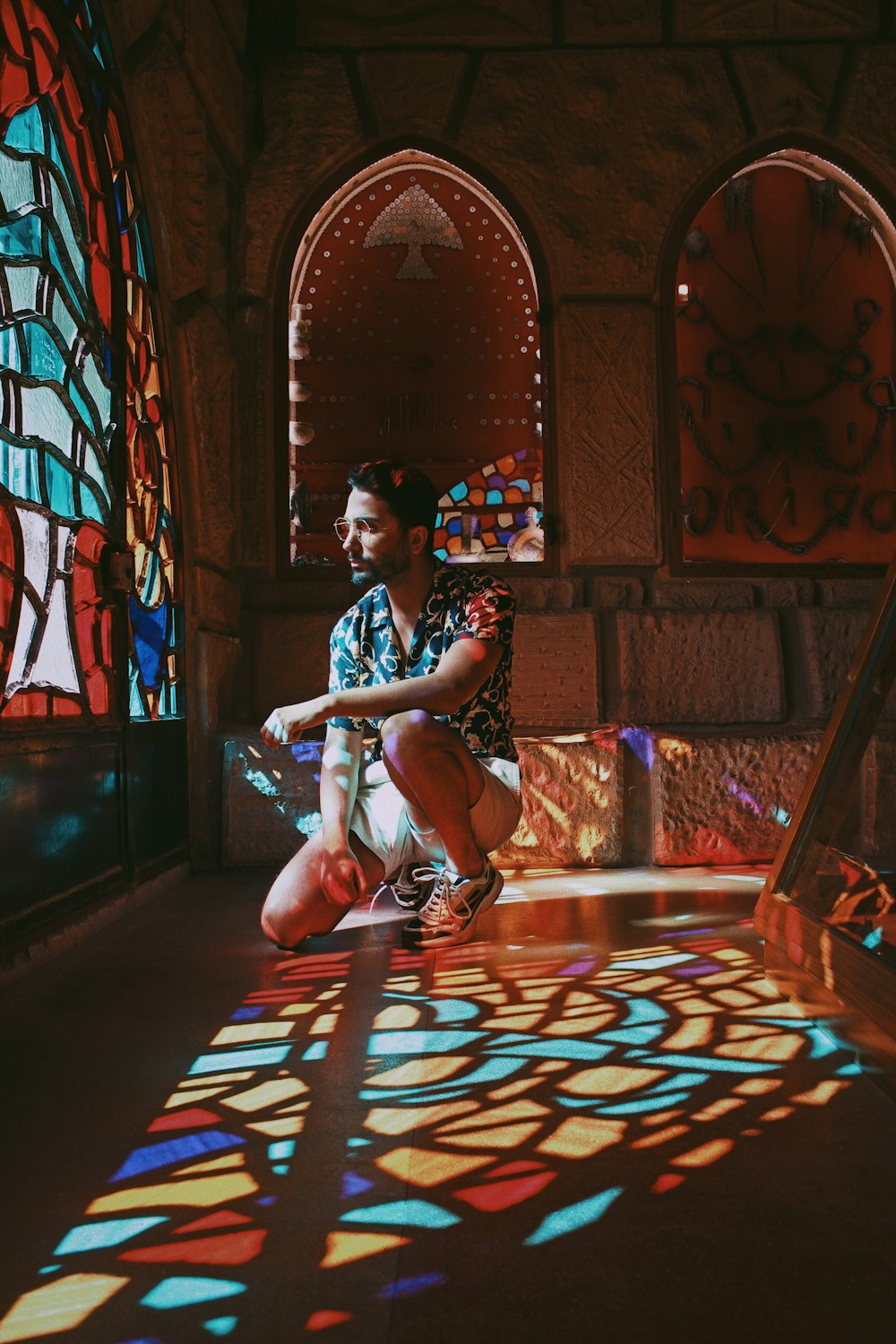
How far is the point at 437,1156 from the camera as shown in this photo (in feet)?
4.34

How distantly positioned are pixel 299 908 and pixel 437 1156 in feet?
4.10

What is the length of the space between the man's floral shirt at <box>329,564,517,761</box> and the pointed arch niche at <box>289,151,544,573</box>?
160 cm

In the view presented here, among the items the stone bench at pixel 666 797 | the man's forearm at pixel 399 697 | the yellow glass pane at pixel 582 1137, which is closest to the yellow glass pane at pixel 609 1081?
the yellow glass pane at pixel 582 1137

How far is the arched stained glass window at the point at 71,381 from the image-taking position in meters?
2.32

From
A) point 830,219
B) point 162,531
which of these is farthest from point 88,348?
point 830,219

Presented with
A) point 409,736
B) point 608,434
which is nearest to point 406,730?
point 409,736

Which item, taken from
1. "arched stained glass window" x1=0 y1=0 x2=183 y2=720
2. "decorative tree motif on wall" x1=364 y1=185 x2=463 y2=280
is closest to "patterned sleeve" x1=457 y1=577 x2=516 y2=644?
"arched stained glass window" x1=0 y1=0 x2=183 y2=720

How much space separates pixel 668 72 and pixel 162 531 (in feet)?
9.46

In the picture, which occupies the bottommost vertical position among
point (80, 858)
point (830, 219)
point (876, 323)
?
point (80, 858)

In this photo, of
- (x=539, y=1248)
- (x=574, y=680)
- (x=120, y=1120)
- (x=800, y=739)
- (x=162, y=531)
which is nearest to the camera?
(x=539, y=1248)

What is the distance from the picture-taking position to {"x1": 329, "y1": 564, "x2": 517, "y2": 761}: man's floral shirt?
272 cm

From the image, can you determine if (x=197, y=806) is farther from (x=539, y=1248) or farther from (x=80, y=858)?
(x=539, y=1248)

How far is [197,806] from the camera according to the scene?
144 inches

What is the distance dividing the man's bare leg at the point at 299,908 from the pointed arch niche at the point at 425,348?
2.10 meters
